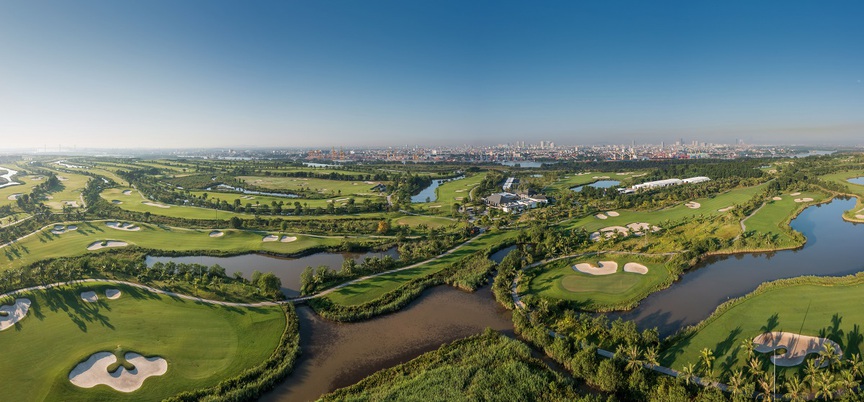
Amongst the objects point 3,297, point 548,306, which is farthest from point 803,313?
point 3,297

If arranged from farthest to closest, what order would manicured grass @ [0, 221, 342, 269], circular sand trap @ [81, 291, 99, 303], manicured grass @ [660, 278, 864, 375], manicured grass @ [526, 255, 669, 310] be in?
manicured grass @ [0, 221, 342, 269], manicured grass @ [526, 255, 669, 310], circular sand trap @ [81, 291, 99, 303], manicured grass @ [660, 278, 864, 375]

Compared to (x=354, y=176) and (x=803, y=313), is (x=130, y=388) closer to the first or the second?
(x=803, y=313)

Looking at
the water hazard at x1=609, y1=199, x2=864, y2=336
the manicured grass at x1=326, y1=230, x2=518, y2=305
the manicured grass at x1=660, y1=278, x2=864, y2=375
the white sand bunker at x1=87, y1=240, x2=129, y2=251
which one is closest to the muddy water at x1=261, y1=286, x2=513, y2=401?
the manicured grass at x1=326, y1=230, x2=518, y2=305

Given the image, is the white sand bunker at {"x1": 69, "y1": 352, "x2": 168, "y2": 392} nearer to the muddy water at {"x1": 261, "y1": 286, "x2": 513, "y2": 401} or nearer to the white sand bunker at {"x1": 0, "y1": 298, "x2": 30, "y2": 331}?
the muddy water at {"x1": 261, "y1": 286, "x2": 513, "y2": 401}

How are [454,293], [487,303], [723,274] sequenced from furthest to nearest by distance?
[723,274]
[454,293]
[487,303]

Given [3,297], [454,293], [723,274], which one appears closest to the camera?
[3,297]

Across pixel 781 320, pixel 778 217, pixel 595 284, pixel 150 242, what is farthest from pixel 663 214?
pixel 150 242

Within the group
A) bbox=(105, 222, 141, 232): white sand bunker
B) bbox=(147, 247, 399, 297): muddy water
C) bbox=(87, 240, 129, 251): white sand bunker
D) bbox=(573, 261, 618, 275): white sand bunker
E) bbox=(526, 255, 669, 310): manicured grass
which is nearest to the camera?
bbox=(526, 255, 669, 310): manicured grass

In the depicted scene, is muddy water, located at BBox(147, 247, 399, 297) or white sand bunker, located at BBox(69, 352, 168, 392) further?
muddy water, located at BBox(147, 247, 399, 297)
